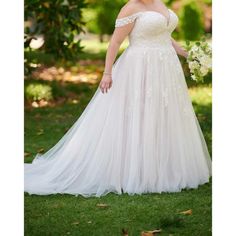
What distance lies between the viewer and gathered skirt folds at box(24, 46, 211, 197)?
16.6 feet

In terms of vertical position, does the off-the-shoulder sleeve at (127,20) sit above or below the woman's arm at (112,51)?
above

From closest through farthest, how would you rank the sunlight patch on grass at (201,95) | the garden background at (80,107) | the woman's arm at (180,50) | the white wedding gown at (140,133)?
the garden background at (80,107) → the white wedding gown at (140,133) → the woman's arm at (180,50) → the sunlight patch on grass at (201,95)

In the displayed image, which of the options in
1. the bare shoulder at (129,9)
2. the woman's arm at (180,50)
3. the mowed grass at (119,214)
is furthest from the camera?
the woman's arm at (180,50)

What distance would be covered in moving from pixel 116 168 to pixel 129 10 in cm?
116

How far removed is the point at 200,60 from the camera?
188 inches

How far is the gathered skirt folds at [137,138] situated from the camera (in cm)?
505

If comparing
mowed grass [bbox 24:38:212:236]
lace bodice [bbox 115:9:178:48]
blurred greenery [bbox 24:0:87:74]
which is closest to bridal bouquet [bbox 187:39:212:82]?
lace bodice [bbox 115:9:178:48]

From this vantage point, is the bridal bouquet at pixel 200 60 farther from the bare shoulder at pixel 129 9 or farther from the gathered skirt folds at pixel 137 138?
the bare shoulder at pixel 129 9

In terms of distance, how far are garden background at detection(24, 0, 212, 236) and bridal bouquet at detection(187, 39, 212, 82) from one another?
0.88 m

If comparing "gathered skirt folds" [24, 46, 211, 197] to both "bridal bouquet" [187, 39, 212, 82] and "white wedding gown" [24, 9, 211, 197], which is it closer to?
"white wedding gown" [24, 9, 211, 197]

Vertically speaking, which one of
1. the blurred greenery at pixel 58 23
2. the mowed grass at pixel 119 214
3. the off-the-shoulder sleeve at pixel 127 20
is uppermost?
the off-the-shoulder sleeve at pixel 127 20

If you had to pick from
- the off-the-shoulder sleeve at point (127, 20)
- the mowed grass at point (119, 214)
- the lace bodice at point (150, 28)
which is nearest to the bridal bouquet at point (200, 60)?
the lace bodice at point (150, 28)

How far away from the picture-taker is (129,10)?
16.1 feet
